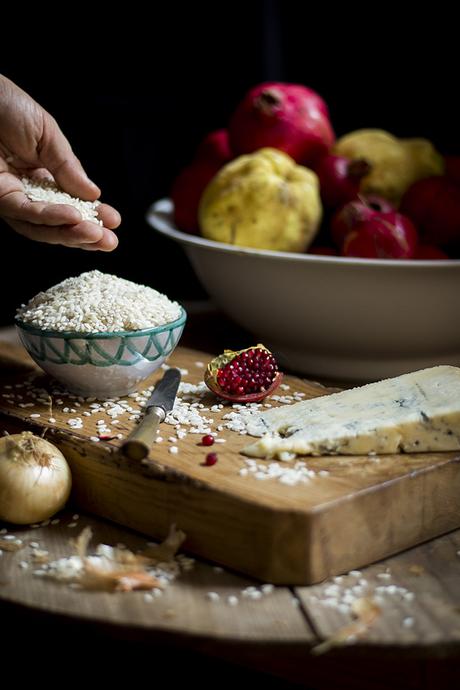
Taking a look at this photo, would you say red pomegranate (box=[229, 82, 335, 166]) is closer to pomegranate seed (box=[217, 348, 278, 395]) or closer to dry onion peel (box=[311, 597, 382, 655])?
pomegranate seed (box=[217, 348, 278, 395])

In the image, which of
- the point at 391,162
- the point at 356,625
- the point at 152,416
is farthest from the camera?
the point at 391,162

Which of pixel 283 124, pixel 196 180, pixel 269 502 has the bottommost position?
pixel 269 502

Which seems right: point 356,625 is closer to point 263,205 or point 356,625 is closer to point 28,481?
point 28,481

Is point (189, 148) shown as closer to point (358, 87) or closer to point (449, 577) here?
point (358, 87)

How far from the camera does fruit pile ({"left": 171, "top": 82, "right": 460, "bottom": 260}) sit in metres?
1.61

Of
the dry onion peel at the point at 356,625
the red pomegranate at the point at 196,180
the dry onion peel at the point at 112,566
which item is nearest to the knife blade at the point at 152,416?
the dry onion peel at the point at 112,566

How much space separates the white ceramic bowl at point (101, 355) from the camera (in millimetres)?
1328

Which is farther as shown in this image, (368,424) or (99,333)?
(99,333)

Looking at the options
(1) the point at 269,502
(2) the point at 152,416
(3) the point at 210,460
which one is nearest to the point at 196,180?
(2) the point at 152,416

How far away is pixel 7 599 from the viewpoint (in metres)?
1.02

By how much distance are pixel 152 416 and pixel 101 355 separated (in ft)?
0.46

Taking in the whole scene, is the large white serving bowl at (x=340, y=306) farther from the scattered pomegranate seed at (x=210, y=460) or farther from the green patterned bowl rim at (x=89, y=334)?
the scattered pomegranate seed at (x=210, y=460)

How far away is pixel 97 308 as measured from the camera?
135 centimetres

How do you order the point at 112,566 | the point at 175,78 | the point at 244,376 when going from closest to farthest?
the point at 112,566, the point at 244,376, the point at 175,78
